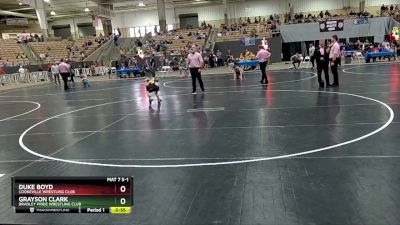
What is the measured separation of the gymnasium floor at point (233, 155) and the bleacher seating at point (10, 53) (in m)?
30.1

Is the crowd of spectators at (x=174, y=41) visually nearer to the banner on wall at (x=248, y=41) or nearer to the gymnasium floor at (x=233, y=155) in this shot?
the banner on wall at (x=248, y=41)

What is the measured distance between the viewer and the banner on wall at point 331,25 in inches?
1380

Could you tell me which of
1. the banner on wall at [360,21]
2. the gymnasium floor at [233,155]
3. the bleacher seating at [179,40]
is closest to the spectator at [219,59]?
the bleacher seating at [179,40]

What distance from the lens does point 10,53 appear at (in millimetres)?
42000

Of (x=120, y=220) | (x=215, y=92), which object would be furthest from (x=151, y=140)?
(x=215, y=92)

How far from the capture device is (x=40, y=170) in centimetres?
651

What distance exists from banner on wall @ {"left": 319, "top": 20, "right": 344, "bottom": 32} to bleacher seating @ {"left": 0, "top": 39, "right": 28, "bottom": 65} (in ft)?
93.6

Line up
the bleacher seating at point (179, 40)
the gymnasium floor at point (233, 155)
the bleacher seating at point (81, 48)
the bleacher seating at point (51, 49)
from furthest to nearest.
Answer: the bleacher seating at point (51, 49) < the bleacher seating at point (81, 48) < the bleacher seating at point (179, 40) < the gymnasium floor at point (233, 155)

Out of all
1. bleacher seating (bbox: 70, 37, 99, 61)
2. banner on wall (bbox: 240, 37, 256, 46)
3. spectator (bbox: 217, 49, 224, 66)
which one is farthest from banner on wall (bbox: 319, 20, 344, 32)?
bleacher seating (bbox: 70, 37, 99, 61)
